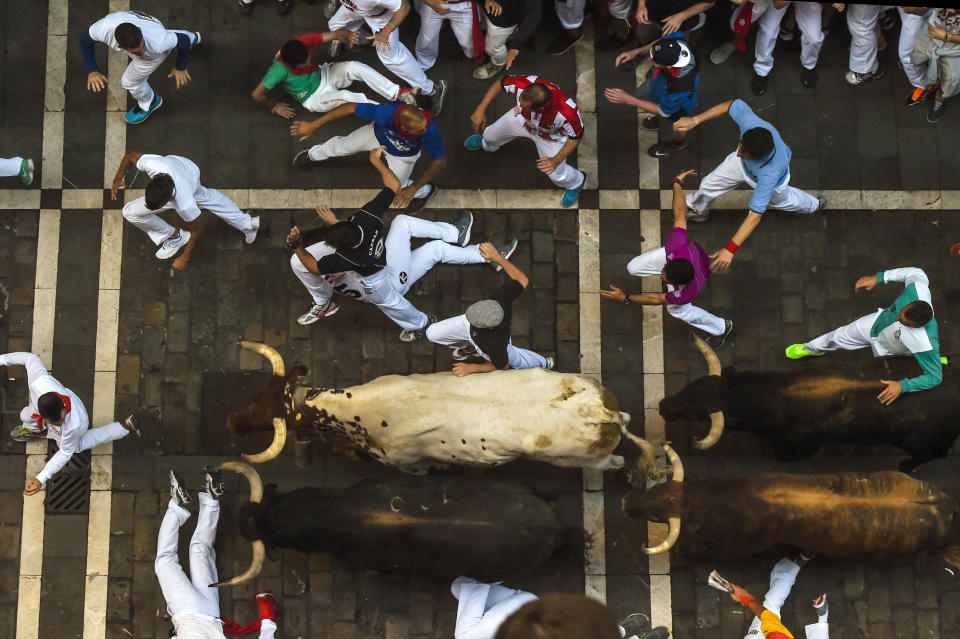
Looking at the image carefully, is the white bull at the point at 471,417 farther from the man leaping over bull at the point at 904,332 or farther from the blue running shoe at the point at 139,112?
the blue running shoe at the point at 139,112

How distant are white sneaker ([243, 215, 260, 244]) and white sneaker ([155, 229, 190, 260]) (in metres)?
0.71

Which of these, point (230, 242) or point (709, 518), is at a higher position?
point (230, 242)

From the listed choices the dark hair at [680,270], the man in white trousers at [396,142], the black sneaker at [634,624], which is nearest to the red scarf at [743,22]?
the dark hair at [680,270]

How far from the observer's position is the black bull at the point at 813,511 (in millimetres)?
8219

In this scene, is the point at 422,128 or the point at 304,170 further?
the point at 304,170

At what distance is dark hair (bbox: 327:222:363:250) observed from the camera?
7.98m

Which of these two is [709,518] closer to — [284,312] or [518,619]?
[518,619]

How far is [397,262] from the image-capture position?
9.24m

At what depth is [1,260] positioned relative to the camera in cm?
1009

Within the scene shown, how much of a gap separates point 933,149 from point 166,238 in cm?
976

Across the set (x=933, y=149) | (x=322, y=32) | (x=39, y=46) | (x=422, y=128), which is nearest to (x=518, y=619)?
(x=422, y=128)

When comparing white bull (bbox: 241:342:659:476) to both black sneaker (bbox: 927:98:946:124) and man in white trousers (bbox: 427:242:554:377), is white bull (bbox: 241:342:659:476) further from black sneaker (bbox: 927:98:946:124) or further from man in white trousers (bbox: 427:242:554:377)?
black sneaker (bbox: 927:98:946:124)

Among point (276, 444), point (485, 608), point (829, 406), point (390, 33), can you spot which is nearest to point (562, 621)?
point (276, 444)

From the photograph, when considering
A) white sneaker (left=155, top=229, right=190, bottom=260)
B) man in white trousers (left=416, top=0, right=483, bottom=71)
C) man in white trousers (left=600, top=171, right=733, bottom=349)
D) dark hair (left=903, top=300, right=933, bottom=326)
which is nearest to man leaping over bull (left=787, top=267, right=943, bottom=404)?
dark hair (left=903, top=300, right=933, bottom=326)
